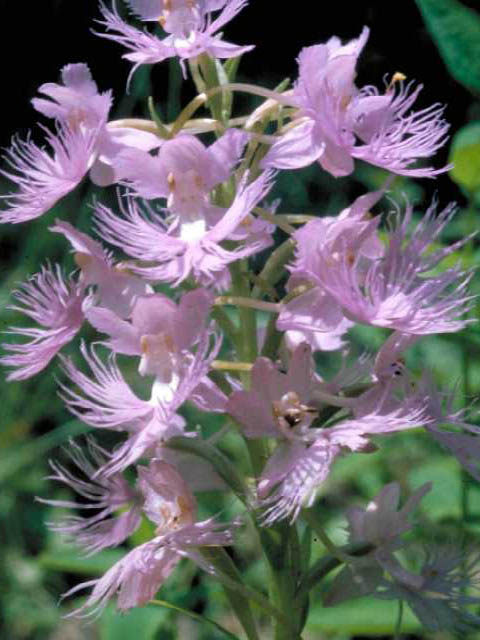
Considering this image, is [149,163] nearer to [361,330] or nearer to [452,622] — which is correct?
[452,622]

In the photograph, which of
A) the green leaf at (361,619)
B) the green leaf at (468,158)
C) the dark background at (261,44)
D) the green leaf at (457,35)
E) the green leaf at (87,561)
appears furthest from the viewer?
the dark background at (261,44)

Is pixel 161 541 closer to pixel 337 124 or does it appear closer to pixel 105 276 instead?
pixel 105 276

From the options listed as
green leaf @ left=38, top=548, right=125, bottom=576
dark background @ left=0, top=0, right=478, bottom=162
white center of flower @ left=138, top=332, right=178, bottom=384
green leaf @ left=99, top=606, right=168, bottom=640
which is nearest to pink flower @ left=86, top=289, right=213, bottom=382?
white center of flower @ left=138, top=332, right=178, bottom=384

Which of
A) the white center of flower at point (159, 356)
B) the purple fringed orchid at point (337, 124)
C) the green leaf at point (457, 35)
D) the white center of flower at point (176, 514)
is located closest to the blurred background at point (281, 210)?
the green leaf at point (457, 35)

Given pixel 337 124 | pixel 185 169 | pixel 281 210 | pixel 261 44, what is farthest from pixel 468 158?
pixel 261 44

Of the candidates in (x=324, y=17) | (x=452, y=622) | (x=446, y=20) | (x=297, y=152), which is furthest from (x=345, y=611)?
(x=324, y=17)

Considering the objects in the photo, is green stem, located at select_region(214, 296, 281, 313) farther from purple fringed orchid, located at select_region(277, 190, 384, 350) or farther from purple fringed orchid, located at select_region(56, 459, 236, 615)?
purple fringed orchid, located at select_region(56, 459, 236, 615)

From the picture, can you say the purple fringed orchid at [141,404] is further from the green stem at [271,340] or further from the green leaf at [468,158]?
the green leaf at [468,158]
